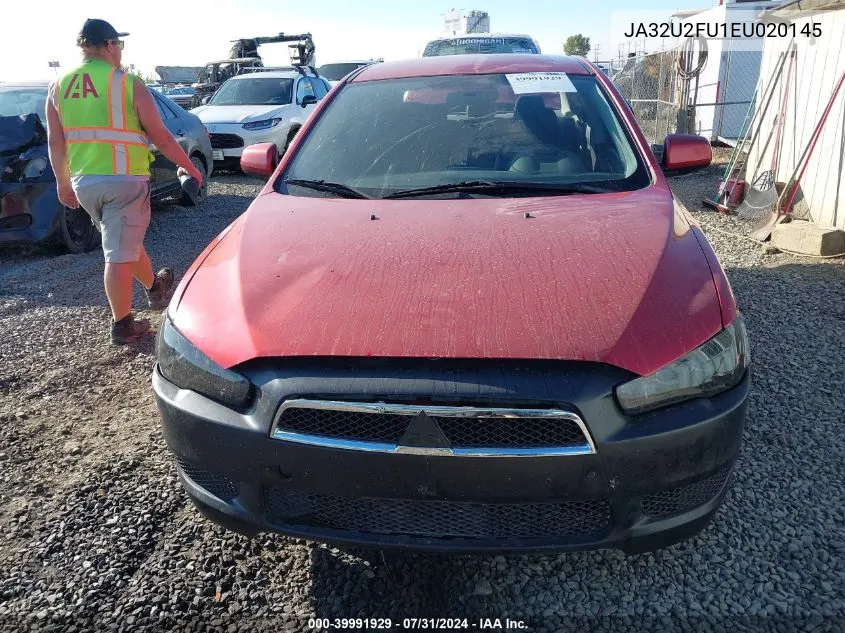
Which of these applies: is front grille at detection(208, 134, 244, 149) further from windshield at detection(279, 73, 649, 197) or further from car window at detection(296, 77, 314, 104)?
windshield at detection(279, 73, 649, 197)

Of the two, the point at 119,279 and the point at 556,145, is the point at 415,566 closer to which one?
the point at 556,145

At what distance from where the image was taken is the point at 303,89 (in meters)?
12.6

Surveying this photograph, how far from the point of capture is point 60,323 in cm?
476

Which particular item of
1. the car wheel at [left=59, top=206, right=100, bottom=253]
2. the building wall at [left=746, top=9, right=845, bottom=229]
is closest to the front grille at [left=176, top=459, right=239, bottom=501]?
the car wheel at [left=59, top=206, right=100, bottom=253]

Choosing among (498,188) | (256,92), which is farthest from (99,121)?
(256,92)

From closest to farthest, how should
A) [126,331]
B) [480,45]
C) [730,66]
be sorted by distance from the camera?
[126,331] → [480,45] → [730,66]

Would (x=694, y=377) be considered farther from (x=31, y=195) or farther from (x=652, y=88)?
(x=652, y=88)

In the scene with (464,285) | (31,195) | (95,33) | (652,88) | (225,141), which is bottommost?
(652,88)

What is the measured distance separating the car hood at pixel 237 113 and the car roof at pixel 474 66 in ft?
26.4

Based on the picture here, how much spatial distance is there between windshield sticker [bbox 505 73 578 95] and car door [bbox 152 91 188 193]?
16.9ft

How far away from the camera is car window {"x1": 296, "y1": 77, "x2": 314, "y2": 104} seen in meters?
12.3

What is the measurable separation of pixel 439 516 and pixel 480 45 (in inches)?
440

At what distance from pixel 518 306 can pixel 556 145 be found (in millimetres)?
1425

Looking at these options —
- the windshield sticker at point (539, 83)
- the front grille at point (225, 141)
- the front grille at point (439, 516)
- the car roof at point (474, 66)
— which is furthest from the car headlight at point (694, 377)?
the front grille at point (225, 141)
